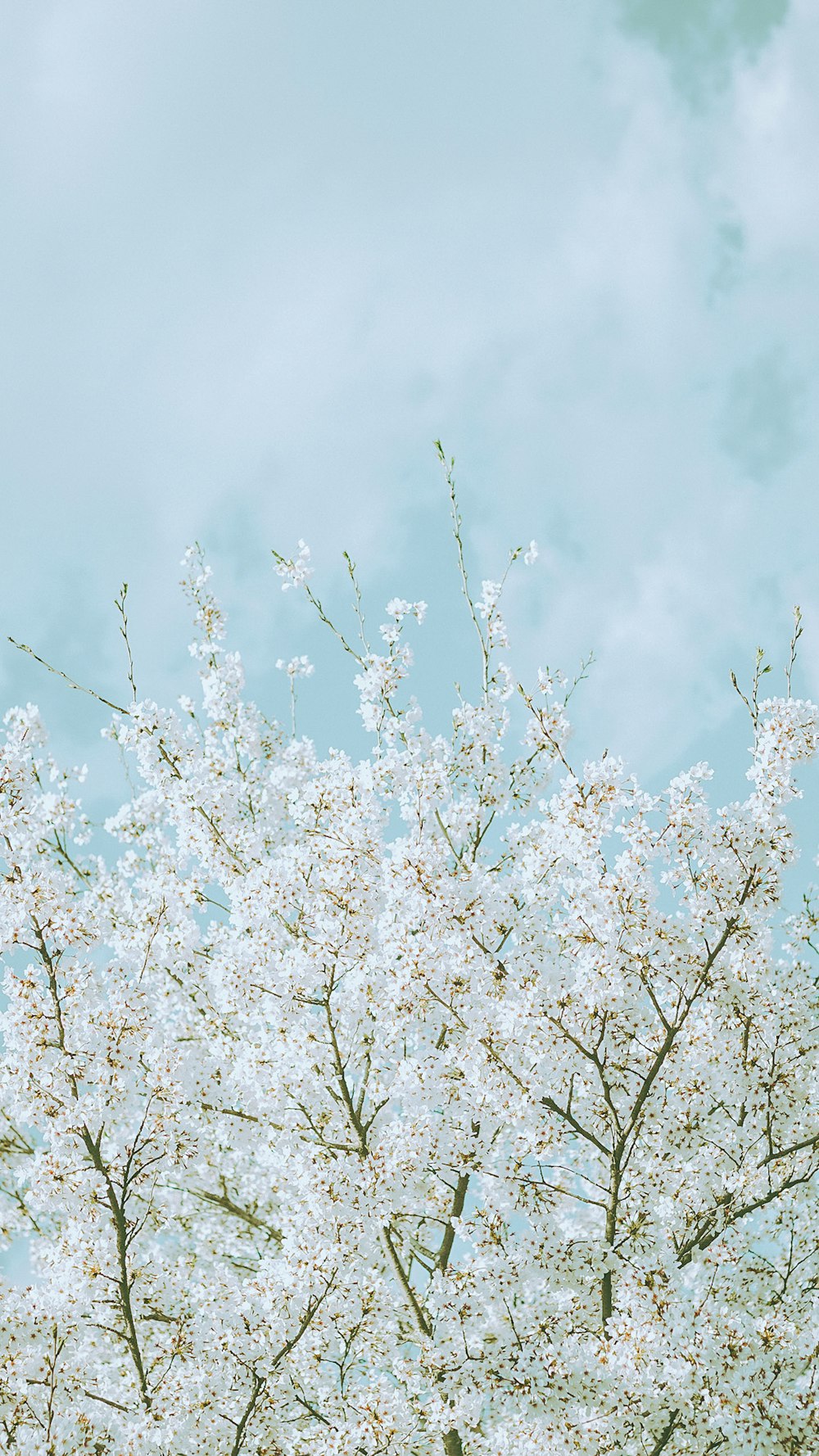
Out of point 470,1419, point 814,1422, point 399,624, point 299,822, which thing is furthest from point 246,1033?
point 814,1422

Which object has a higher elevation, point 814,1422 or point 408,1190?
point 408,1190

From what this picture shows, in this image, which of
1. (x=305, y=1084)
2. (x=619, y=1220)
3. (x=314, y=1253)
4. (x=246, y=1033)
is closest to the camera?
(x=314, y=1253)

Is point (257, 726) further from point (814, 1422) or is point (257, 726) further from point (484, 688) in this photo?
point (814, 1422)

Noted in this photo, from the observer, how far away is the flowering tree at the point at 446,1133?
22.4 ft

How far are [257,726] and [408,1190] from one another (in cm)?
485

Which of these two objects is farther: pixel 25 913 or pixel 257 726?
pixel 257 726

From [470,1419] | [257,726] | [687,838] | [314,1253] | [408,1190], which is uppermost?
[257,726]

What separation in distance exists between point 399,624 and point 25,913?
4.35 m

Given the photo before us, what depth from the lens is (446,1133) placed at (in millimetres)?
7188

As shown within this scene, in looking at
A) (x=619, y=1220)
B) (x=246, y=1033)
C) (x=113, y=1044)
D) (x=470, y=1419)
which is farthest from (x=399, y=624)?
(x=470, y=1419)

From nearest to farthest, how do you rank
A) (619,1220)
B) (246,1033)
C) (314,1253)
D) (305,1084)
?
(314,1253), (619,1220), (305,1084), (246,1033)

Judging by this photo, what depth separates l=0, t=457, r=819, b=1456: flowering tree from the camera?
6.82 metres

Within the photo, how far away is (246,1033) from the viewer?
340 inches

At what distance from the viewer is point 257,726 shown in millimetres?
10727
